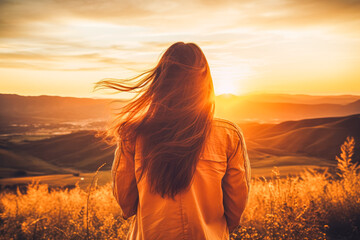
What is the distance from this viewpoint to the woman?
5.15 feet

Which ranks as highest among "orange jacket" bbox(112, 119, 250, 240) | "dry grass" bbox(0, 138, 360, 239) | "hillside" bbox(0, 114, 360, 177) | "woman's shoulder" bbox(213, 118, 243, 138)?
"woman's shoulder" bbox(213, 118, 243, 138)

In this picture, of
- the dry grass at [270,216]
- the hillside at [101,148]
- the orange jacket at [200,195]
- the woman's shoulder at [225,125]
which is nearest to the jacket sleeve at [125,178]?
the orange jacket at [200,195]

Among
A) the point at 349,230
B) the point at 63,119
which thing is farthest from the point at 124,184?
the point at 63,119

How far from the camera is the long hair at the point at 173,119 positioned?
1574 mm

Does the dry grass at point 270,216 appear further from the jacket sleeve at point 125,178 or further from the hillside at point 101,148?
the hillside at point 101,148

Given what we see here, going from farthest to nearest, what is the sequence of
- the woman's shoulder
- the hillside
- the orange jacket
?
the hillside < the woman's shoulder < the orange jacket

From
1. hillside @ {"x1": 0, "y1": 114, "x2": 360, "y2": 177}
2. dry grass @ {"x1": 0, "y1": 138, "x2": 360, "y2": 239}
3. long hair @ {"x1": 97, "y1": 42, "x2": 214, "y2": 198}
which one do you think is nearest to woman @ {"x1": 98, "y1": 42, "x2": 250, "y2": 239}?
long hair @ {"x1": 97, "y1": 42, "x2": 214, "y2": 198}

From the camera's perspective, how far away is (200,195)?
5.42ft

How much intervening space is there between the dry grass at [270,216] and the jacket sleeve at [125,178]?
4.86 ft

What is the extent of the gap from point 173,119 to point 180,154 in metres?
0.22

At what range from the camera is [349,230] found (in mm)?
4488

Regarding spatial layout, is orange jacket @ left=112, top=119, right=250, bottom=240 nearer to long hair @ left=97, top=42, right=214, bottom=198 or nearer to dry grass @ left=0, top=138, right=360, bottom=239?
long hair @ left=97, top=42, right=214, bottom=198

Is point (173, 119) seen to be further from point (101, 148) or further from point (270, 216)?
point (101, 148)

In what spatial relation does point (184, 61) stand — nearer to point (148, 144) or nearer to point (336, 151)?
point (148, 144)
